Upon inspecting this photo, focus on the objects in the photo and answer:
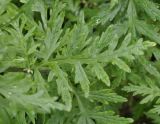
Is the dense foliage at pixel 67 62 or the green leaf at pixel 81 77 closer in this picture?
the dense foliage at pixel 67 62

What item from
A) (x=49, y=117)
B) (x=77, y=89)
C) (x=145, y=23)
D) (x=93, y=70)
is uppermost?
(x=145, y=23)

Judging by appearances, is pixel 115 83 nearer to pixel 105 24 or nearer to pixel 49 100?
pixel 105 24

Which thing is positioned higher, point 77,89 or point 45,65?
point 45,65

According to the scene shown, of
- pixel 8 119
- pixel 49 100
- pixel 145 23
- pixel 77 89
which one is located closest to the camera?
pixel 49 100

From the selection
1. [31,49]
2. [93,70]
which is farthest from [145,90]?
[31,49]

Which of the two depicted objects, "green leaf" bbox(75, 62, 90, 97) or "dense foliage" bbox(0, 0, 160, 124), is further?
"green leaf" bbox(75, 62, 90, 97)

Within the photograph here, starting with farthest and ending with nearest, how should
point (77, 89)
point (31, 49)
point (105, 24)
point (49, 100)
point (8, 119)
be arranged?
point (105, 24), point (77, 89), point (31, 49), point (8, 119), point (49, 100)

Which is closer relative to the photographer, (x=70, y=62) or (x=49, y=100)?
(x=49, y=100)

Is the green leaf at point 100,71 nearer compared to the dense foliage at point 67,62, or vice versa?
the dense foliage at point 67,62
